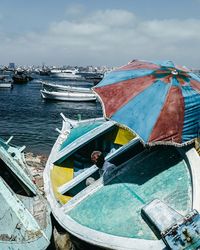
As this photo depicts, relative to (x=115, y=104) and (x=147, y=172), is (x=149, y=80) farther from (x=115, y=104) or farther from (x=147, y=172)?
(x=147, y=172)

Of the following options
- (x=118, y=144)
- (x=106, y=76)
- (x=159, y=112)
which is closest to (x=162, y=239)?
(x=159, y=112)

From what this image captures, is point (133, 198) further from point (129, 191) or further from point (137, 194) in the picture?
point (129, 191)

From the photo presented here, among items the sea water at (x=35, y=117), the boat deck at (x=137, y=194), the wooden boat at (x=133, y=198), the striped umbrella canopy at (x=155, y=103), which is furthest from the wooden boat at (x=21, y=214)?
the sea water at (x=35, y=117)

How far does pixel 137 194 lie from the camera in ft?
24.1

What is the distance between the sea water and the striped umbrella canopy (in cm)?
769

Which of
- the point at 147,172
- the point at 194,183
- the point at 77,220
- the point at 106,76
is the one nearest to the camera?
the point at 194,183

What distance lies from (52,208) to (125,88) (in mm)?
3413

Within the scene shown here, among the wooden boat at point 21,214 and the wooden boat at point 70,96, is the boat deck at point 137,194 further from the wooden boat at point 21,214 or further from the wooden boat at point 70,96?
the wooden boat at point 70,96

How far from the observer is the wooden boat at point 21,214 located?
6.78 metres

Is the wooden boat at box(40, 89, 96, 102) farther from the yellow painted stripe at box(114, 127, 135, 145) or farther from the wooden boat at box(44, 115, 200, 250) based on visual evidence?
the wooden boat at box(44, 115, 200, 250)

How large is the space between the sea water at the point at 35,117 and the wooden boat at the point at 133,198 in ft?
22.0

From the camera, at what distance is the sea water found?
82.4 feet

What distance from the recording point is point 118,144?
1062cm

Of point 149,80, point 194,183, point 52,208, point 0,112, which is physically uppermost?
point 149,80
